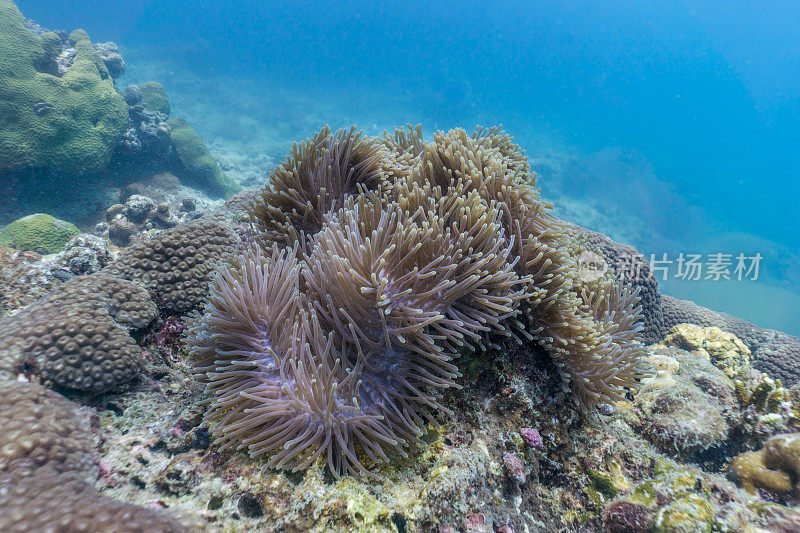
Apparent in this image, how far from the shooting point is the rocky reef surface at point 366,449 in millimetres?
1806

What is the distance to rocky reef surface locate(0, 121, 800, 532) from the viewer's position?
1.81m

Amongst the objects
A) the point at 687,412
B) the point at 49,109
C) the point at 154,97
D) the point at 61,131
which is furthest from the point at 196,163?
the point at 687,412

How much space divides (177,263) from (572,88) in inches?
4477

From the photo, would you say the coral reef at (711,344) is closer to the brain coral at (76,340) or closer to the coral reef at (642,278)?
the coral reef at (642,278)

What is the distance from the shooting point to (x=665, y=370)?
13.1 feet

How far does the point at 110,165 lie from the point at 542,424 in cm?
1674

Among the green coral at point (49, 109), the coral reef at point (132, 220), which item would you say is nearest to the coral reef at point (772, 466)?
the coral reef at point (132, 220)

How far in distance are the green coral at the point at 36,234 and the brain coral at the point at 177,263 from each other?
737cm

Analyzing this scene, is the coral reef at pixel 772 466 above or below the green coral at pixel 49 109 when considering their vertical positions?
below

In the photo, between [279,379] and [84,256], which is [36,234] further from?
[279,379]

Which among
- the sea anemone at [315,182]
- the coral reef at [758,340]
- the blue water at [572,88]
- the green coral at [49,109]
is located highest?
the blue water at [572,88]

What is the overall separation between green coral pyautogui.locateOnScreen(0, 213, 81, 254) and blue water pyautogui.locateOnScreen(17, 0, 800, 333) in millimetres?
24281

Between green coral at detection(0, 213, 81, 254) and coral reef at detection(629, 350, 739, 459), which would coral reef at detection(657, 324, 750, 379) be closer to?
coral reef at detection(629, 350, 739, 459)

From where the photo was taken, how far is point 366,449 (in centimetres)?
200
